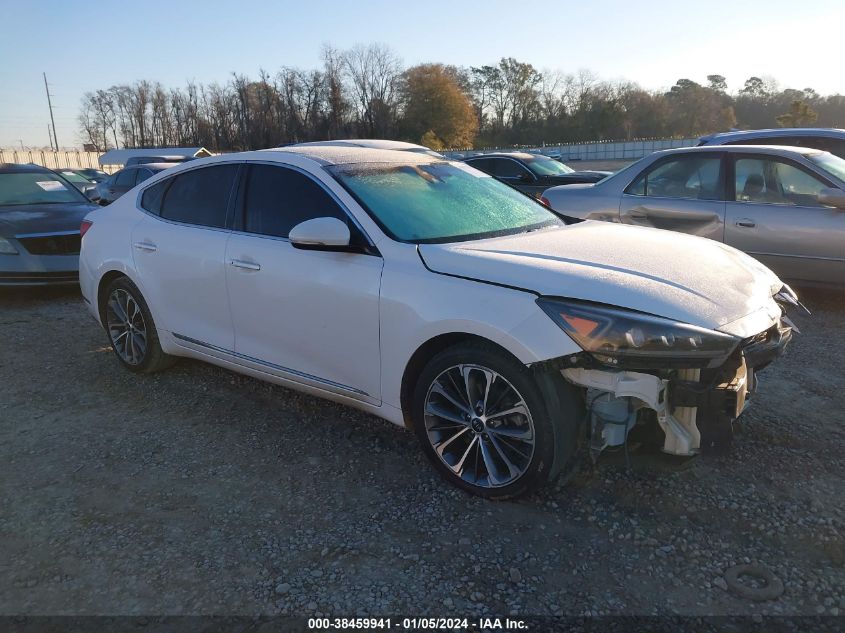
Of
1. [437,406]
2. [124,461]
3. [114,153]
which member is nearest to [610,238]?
[437,406]

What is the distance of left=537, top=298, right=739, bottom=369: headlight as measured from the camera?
2561 mm

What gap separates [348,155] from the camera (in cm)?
402

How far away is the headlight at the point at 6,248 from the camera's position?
284 inches

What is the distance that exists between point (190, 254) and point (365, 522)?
215 cm

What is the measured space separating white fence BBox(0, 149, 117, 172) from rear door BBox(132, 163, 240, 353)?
5363 cm

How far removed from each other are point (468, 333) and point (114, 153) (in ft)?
239

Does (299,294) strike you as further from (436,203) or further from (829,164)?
(829,164)

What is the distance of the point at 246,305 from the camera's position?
151 inches

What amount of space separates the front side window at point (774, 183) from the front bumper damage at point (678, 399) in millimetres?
3839

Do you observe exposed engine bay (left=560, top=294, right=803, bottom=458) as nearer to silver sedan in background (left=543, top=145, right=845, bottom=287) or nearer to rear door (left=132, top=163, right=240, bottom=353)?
rear door (left=132, top=163, right=240, bottom=353)

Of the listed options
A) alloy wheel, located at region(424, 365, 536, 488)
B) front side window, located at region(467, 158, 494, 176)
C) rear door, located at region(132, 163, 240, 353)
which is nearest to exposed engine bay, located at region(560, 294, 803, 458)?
alloy wheel, located at region(424, 365, 536, 488)

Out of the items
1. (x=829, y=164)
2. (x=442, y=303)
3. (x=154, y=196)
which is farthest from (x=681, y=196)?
(x=154, y=196)

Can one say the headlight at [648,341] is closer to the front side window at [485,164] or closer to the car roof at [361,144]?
the car roof at [361,144]

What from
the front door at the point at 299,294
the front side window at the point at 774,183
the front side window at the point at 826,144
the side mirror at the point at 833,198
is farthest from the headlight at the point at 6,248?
the front side window at the point at 826,144
